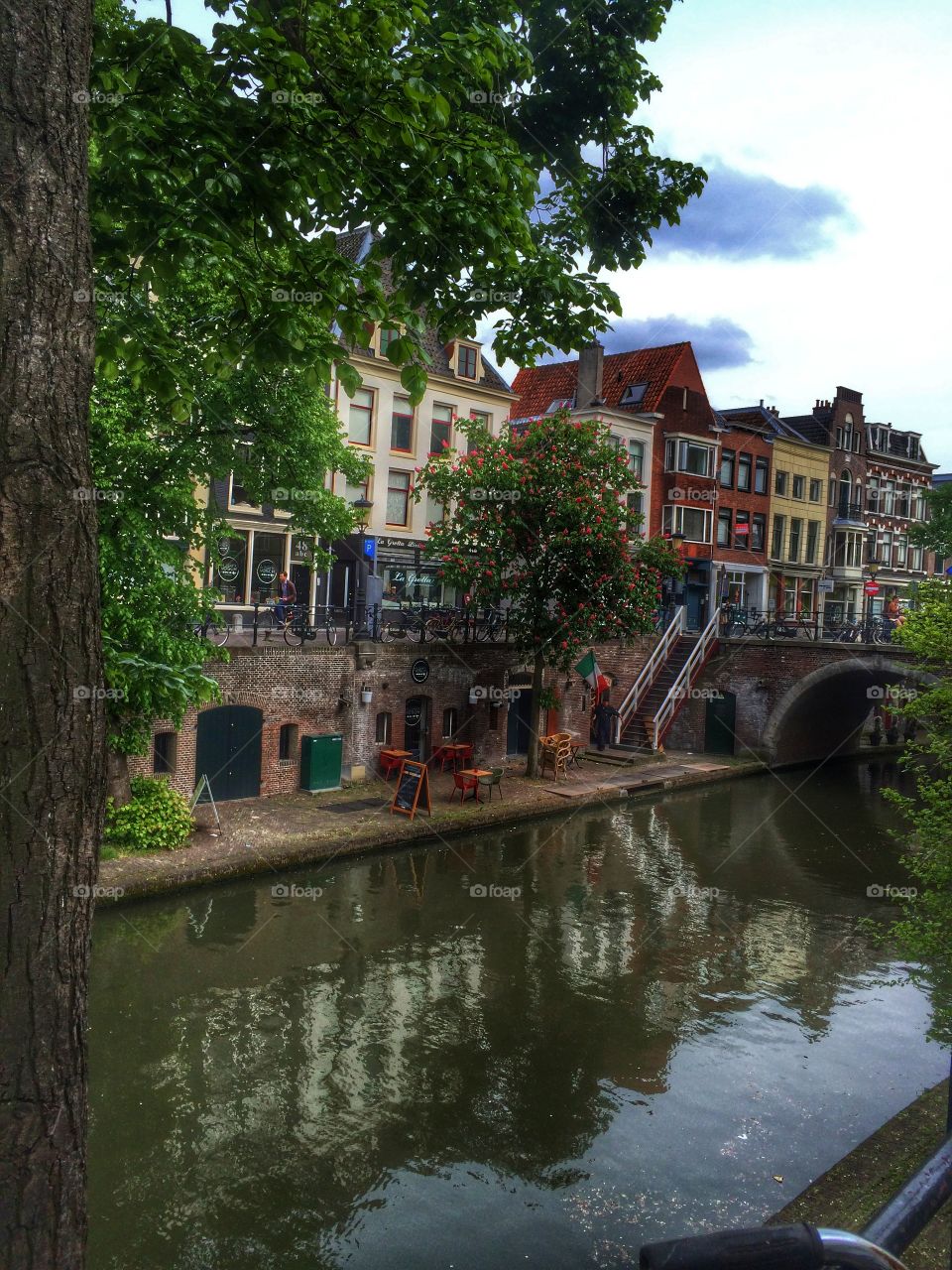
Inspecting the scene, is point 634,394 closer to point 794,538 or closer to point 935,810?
point 794,538

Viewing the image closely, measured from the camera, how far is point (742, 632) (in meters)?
36.5

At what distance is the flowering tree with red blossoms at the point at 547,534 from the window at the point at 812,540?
96.5 ft

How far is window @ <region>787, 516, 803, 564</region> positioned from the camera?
5088 cm

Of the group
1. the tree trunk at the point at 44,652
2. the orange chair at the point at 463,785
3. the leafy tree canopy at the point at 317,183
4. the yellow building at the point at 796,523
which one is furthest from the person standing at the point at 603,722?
the tree trunk at the point at 44,652

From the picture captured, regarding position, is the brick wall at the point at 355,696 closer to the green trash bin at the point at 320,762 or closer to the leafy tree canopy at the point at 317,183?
the green trash bin at the point at 320,762

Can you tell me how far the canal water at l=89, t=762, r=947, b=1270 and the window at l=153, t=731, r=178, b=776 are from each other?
439 cm

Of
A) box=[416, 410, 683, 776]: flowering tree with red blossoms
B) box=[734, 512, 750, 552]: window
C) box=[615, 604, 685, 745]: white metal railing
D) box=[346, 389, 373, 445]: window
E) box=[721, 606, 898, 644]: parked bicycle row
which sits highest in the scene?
box=[346, 389, 373, 445]: window

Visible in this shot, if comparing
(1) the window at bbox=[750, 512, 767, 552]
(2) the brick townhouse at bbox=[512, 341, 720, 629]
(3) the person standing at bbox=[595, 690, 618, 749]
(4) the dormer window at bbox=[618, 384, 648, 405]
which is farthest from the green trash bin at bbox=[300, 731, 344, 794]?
(1) the window at bbox=[750, 512, 767, 552]

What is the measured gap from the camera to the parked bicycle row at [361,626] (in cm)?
2391

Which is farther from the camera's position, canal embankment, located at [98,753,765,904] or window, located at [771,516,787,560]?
window, located at [771,516,787,560]

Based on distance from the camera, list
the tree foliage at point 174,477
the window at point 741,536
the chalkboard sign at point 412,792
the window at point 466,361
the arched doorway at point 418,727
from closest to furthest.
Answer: the tree foliage at point 174,477, the chalkboard sign at point 412,792, the arched doorway at point 418,727, the window at point 466,361, the window at point 741,536

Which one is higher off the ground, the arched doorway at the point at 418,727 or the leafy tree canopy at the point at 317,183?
the leafy tree canopy at the point at 317,183

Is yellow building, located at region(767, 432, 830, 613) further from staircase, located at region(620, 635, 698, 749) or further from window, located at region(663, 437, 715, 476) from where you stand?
staircase, located at region(620, 635, 698, 749)

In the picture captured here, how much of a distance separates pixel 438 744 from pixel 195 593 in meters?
11.7
